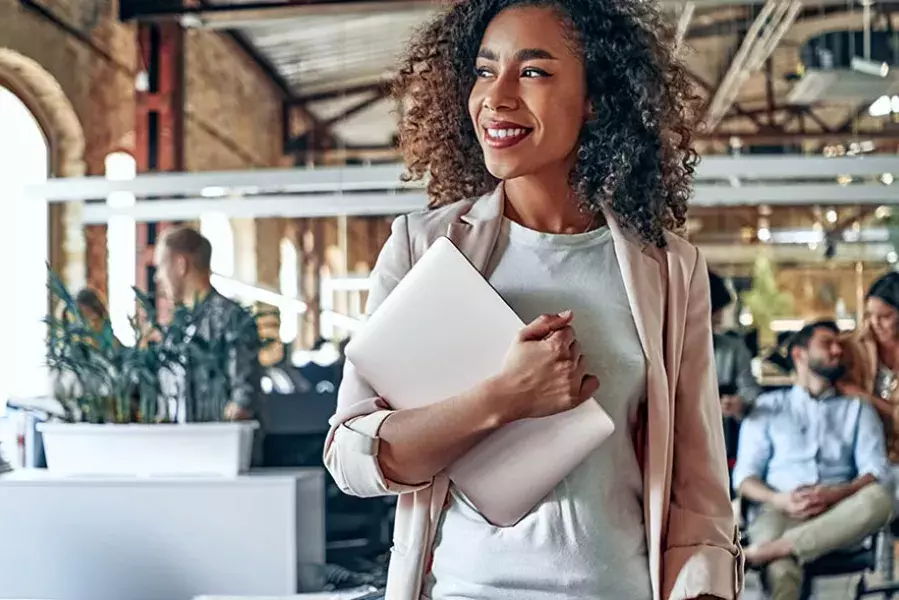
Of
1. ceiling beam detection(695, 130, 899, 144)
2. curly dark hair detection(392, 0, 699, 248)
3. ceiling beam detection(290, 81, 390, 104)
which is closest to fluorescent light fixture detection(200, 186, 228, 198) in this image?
curly dark hair detection(392, 0, 699, 248)

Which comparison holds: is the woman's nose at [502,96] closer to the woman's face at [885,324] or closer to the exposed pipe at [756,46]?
the woman's face at [885,324]

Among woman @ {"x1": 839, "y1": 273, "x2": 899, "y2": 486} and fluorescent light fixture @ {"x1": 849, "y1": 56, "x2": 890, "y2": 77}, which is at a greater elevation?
fluorescent light fixture @ {"x1": 849, "y1": 56, "x2": 890, "y2": 77}

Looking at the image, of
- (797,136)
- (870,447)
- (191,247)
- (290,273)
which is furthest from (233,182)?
(797,136)

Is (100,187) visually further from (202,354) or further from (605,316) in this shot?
(605,316)

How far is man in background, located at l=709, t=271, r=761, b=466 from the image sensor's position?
15.2 feet

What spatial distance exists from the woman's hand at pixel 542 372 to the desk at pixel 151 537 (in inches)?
77.8

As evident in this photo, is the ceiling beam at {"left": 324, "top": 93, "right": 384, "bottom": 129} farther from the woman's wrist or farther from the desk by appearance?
the woman's wrist

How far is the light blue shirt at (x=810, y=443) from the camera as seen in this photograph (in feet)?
13.9

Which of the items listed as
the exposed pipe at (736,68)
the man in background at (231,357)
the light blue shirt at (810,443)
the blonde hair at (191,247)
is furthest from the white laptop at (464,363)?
the exposed pipe at (736,68)

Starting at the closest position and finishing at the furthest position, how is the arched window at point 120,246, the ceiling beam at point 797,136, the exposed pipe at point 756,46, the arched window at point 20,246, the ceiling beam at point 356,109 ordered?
the arched window at point 20,246, the arched window at point 120,246, the exposed pipe at point 756,46, the ceiling beam at point 797,136, the ceiling beam at point 356,109

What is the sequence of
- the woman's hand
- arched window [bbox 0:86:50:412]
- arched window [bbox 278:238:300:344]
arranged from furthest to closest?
arched window [bbox 278:238:300:344] → arched window [bbox 0:86:50:412] → the woman's hand

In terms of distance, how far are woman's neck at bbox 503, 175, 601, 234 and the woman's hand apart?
0.17m

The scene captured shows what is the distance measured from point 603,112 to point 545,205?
10 cm

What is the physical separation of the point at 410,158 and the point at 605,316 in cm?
31
